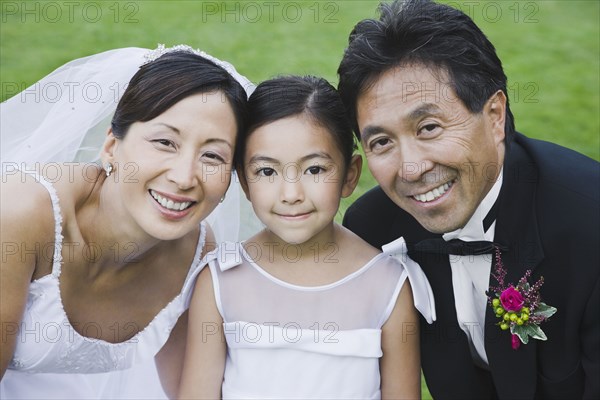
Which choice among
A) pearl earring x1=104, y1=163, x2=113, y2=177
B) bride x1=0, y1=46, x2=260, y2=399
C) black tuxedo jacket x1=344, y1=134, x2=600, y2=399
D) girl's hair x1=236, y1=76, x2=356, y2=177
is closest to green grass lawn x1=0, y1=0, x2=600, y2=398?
bride x1=0, y1=46, x2=260, y2=399

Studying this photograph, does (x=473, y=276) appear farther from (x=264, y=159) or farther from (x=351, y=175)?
(x=264, y=159)

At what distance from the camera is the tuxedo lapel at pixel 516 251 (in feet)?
10.3

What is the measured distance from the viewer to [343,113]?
322 centimetres

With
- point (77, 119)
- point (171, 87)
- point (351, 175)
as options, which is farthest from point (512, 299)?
point (77, 119)

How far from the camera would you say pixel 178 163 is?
9.96 feet

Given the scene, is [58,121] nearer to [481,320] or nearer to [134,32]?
[481,320]

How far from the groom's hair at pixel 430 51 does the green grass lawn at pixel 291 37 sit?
4.58 meters

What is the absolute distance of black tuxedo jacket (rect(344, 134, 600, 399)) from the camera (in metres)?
3.10

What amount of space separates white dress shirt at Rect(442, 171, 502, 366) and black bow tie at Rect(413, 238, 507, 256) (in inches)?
2.6

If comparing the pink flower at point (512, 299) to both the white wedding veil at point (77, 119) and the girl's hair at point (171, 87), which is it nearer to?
the girl's hair at point (171, 87)

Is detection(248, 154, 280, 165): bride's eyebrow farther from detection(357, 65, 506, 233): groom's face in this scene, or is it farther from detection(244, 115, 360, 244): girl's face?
detection(357, 65, 506, 233): groom's face

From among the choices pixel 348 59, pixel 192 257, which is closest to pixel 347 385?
pixel 192 257

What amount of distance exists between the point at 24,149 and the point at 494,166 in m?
2.12

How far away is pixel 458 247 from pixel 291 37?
6616 millimetres
